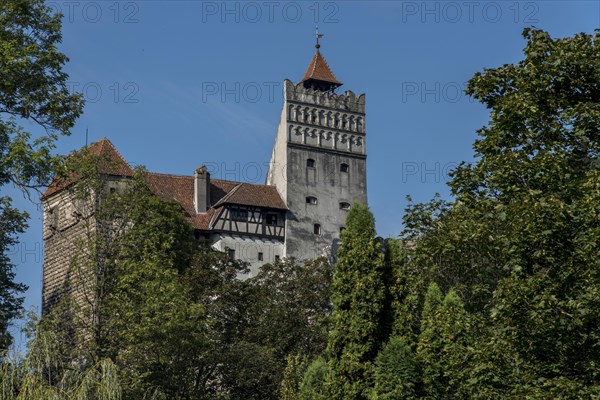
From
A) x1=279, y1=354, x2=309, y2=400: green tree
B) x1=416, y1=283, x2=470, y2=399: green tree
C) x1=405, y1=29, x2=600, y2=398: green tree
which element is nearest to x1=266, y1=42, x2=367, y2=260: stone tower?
x1=279, y1=354, x2=309, y2=400: green tree

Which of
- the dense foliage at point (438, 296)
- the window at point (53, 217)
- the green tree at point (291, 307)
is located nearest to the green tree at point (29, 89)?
the dense foliage at point (438, 296)

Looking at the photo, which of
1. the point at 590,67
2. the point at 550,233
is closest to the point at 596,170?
the point at 550,233

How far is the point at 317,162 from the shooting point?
70812 millimetres

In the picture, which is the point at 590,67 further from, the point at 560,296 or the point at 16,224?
the point at 16,224

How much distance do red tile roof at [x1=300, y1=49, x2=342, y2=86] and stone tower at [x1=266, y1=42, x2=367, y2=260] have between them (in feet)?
0.31

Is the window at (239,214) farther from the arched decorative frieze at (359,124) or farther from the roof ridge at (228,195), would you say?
the arched decorative frieze at (359,124)

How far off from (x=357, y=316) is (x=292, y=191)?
42617 mm

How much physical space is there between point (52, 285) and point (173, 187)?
12346mm

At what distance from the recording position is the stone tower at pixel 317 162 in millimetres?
67938

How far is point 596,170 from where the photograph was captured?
1903 centimetres

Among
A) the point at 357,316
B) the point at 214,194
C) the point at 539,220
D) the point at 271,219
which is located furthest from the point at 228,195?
the point at 539,220

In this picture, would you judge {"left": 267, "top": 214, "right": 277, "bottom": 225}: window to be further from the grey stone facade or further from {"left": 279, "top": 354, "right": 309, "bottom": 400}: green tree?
{"left": 279, "top": 354, "right": 309, "bottom": 400}: green tree

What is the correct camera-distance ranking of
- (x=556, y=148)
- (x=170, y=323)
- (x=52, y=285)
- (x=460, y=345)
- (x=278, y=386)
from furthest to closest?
(x=52, y=285) < (x=278, y=386) < (x=170, y=323) < (x=460, y=345) < (x=556, y=148)

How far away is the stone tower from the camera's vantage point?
67.9m
